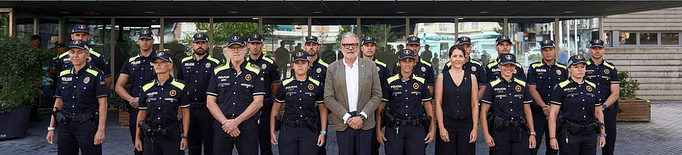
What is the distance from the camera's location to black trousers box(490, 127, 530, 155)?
209 inches

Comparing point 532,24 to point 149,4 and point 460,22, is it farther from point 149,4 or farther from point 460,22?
point 149,4

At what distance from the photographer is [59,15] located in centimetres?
1200

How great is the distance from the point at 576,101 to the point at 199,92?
415 cm

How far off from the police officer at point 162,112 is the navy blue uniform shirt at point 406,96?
2.07 metres

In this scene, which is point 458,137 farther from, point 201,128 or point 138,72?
point 138,72

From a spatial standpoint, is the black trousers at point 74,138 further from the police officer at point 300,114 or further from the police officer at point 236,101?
the police officer at point 300,114

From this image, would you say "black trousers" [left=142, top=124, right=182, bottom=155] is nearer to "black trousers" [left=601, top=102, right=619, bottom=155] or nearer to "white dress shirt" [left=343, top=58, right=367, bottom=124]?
"white dress shirt" [left=343, top=58, right=367, bottom=124]

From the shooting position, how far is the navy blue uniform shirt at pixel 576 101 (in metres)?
5.35

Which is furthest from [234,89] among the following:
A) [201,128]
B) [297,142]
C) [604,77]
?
[604,77]

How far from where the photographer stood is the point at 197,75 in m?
5.99

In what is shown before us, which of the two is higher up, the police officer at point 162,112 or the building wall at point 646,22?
the building wall at point 646,22

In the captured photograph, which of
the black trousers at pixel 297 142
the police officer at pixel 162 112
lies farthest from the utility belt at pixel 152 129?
the black trousers at pixel 297 142

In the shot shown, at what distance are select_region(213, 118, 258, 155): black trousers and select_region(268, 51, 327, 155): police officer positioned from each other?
0.24 meters

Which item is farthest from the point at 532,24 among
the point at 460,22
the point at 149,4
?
the point at 149,4
